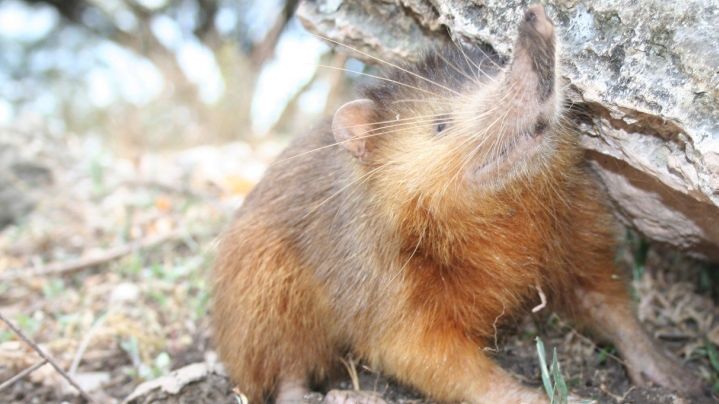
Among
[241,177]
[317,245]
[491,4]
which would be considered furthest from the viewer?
[241,177]

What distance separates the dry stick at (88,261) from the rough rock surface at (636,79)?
2468 millimetres

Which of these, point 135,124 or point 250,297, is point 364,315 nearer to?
point 250,297

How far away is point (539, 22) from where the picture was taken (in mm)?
2490

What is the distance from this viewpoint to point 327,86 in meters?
9.15

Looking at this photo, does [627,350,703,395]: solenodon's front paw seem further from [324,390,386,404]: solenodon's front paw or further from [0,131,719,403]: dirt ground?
[324,390,386,404]: solenodon's front paw

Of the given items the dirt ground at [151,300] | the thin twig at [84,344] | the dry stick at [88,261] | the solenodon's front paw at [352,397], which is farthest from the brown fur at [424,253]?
the dry stick at [88,261]

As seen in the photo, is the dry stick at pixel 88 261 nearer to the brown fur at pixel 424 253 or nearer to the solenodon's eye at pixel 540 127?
the brown fur at pixel 424 253

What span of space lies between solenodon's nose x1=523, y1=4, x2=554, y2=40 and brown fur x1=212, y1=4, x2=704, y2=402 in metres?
0.20

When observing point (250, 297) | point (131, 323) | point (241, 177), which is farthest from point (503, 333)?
point (241, 177)

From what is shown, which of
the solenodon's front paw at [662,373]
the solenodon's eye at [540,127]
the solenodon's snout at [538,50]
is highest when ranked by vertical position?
the solenodon's snout at [538,50]

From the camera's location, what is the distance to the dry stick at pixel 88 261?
16.7 feet

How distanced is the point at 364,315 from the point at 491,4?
1450 mm

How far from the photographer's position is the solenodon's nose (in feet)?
8.17

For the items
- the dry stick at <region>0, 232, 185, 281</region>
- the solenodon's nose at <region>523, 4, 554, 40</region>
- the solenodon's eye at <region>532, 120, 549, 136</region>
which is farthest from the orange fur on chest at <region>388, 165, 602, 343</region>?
the dry stick at <region>0, 232, 185, 281</region>
